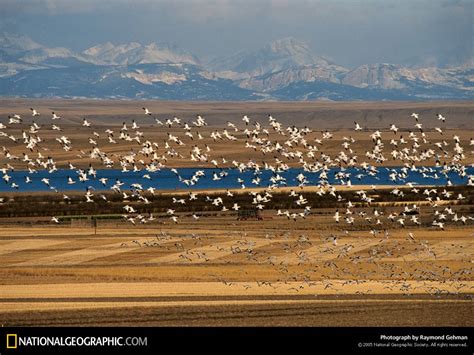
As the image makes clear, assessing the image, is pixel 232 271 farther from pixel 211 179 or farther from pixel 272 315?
pixel 211 179

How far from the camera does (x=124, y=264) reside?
61188 millimetres

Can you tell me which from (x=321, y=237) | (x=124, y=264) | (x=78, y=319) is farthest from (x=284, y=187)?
(x=78, y=319)

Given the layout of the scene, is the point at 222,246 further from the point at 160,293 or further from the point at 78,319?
the point at 78,319
